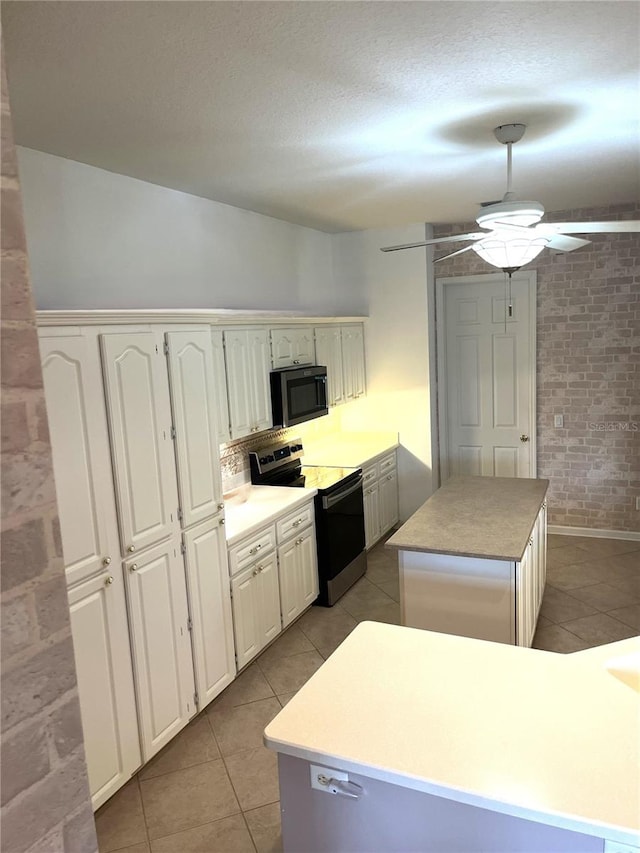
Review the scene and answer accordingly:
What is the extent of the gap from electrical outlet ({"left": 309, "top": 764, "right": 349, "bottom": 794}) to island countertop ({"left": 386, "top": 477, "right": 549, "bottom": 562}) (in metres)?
1.62

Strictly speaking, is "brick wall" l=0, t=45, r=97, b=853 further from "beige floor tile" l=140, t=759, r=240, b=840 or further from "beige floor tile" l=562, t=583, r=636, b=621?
"beige floor tile" l=562, t=583, r=636, b=621

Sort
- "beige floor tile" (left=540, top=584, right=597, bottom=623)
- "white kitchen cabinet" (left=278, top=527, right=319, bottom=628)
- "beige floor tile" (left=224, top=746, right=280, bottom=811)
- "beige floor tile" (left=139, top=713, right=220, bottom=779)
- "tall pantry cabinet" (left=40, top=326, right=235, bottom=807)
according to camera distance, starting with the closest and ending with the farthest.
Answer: "tall pantry cabinet" (left=40, top=326, right=235, bottom=807) < "beige floor tile" (left=224, top=746, right=280, bottom=811) < "beige floor tile" (left=139, top=713, right=220, bottom=779) < "white kitchen cabinet" (left=278, top=527, right=319, bottom=628) < "beige floor tile" (left=540, top=584, right=597, bottom=623)

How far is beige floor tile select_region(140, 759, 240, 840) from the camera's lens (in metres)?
2.58

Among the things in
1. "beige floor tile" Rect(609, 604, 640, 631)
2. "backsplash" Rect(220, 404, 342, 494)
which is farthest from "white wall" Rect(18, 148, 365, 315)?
"beige floor tile" Rect(609, 604, 640, 631)

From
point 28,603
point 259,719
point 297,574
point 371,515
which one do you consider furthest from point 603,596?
point 28,603

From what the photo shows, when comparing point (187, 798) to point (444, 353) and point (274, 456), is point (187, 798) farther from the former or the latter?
point (444, 353)

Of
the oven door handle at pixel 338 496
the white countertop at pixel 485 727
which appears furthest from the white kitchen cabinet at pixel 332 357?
the white countertop at pixel 485 727

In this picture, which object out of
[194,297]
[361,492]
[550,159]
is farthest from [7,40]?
[361,492]

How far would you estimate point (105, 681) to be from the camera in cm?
255

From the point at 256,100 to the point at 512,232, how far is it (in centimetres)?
118

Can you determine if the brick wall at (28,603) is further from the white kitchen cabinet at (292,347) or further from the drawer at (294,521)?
the white kitchen cabinet at (292,347)

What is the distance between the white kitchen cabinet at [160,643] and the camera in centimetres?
273

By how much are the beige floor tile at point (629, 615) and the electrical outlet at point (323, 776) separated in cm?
311

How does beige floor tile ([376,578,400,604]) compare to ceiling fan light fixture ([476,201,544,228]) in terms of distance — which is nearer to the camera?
ceiling fan light fixture ([476,201,544,228])
